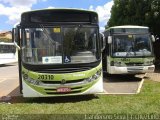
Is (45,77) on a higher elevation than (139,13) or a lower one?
lower

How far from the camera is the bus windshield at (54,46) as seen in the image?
39.2 feet

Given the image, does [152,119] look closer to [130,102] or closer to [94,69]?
[130,102]

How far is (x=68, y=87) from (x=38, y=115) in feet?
7.03

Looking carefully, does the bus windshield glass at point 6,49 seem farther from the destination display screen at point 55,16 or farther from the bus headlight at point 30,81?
the bus headlight at point 30,81

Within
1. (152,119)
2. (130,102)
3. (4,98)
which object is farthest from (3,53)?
(152,119)

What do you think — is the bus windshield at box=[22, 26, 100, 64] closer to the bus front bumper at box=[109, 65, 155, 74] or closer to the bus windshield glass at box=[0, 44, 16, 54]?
the bus front bumper at box=[109, 65, 155, 74]

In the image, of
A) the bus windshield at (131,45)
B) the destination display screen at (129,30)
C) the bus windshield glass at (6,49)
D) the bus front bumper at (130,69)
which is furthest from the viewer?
the bus windshield glass at (6,49)

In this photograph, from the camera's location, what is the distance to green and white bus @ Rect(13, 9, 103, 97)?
11.8 m

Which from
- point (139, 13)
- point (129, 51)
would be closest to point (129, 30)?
point (129, 51)

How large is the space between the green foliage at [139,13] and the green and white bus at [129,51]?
8.83m

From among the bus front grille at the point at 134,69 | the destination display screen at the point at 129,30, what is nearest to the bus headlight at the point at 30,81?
the bus front grille at the point at 134,69

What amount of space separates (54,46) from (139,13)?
18.4 meters

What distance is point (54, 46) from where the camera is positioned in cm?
1203

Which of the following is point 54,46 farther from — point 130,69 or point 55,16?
point 130,69
